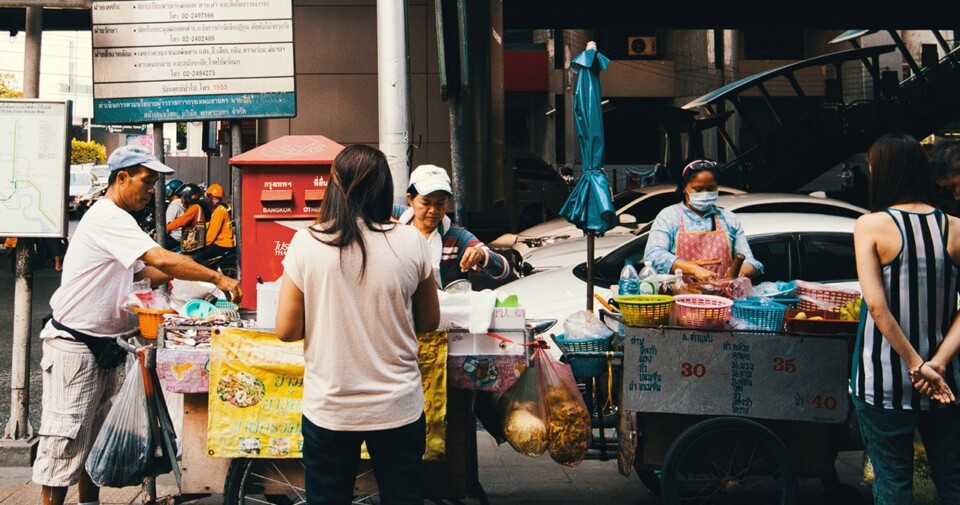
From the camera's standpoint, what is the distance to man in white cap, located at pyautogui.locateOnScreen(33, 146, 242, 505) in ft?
14.2

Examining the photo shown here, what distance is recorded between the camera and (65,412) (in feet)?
14.4

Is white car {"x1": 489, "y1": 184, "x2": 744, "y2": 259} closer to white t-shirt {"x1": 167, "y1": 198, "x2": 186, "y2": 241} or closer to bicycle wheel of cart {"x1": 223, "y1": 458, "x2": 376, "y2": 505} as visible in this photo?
white t-shirt {"x1": 167, "y1": 198, "x2": 186, "y2": 241}

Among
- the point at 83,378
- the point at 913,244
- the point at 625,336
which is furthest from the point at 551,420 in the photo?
the point at 83,378

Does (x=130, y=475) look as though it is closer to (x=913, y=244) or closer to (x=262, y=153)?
(x=262, y=153)

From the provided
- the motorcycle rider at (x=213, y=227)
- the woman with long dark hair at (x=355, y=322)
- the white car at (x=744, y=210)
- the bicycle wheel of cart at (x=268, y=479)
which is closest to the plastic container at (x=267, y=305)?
the bicycle wheel of cart at (x=268, y=479)

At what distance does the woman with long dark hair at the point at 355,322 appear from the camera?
3100 millimetres

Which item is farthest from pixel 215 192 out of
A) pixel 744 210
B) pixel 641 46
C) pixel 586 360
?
pixel 641 46

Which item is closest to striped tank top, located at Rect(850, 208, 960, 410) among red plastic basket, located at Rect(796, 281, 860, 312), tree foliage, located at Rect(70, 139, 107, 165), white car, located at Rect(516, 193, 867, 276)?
red plastic basket, located at Rect(796, 281, 860, 312)

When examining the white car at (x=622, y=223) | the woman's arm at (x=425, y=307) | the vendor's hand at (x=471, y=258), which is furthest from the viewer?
the white car at (x=622, y=223)

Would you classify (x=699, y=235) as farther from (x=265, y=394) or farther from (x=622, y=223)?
(x=622, y=223)

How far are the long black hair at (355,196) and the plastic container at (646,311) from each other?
58.8 inches

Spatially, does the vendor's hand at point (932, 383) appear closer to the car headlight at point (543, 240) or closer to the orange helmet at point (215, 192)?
the car headlight at point (543, 240)

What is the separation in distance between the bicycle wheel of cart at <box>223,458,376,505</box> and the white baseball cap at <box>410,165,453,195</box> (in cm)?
137

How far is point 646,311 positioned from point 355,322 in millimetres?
1618
